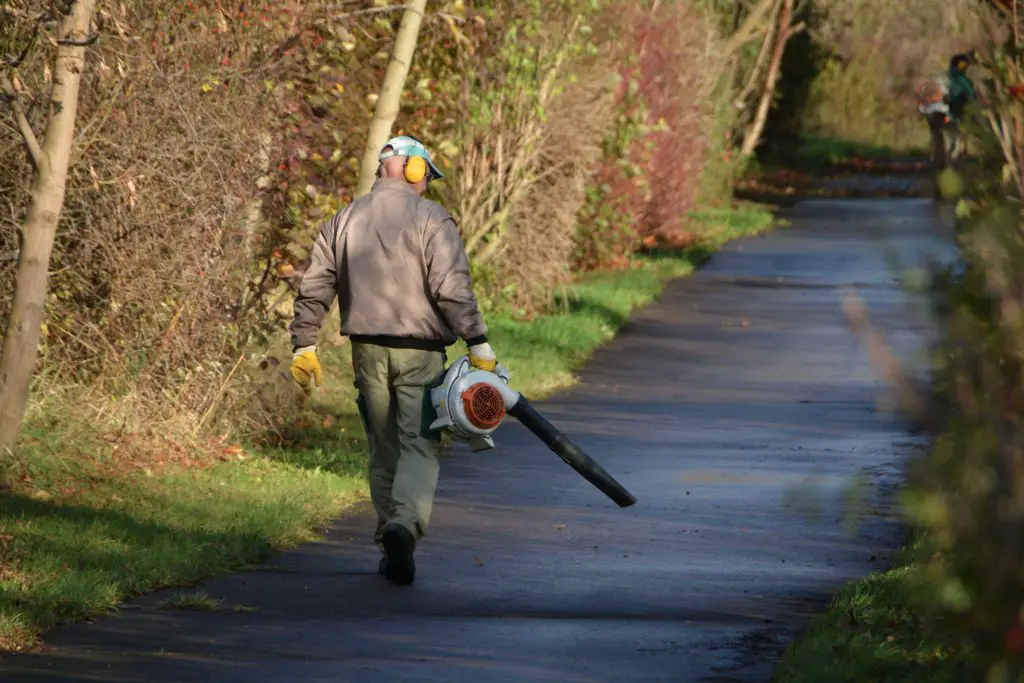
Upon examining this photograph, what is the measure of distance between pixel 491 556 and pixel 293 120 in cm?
399

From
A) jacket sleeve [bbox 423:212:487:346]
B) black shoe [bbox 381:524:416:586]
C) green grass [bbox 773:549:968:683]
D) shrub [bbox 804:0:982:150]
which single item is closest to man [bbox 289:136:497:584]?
jacket sleeve [bbox 423:212:487:346]

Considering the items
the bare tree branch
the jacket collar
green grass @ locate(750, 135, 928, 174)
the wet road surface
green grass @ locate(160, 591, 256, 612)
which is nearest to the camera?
the wet road surface

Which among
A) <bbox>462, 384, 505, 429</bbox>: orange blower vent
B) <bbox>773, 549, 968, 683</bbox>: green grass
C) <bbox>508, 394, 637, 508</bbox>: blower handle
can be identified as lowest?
<bbox>773, 549, 968, 683</bbox>: green grass

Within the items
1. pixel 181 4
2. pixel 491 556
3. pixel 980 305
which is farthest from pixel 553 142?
pixel 980 305

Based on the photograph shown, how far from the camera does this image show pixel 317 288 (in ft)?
30.8

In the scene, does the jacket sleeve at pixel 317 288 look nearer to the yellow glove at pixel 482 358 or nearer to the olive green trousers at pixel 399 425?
the olive green trousers at pixel 399 425

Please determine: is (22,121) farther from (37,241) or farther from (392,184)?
(392,184)

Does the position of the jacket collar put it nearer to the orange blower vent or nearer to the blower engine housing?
the blower engine housing

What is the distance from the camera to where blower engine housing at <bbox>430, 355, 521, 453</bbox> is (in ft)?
29.6

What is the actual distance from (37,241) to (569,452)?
293cm

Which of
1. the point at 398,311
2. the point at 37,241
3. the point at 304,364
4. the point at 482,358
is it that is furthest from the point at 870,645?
the point at 37,241

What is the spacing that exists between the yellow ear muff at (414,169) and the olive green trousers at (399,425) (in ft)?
2.53

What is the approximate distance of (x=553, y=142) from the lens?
19891 mm

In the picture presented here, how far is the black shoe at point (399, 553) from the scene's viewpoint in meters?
8.81
